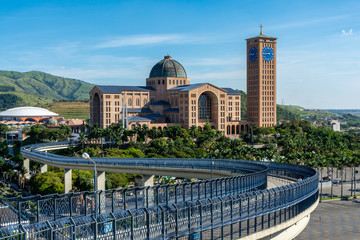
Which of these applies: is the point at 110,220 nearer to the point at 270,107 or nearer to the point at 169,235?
the point at 169,235

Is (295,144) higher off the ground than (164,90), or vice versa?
(164,90)

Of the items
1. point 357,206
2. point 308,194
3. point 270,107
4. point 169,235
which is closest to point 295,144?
point 357,206

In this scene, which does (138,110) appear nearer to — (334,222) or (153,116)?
(153,116)

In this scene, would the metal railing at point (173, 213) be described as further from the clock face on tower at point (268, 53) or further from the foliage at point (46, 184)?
the clock face on tower at point (268, 53)

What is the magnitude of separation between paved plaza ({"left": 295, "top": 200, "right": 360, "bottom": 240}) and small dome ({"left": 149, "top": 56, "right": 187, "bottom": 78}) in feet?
286

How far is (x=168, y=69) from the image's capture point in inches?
6255

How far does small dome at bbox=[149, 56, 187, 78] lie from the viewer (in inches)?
6255

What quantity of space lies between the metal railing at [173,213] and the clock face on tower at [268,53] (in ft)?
410

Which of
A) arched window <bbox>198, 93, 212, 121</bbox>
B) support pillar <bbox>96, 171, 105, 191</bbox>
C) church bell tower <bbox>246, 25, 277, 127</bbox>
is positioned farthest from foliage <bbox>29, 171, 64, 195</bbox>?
church bell tower <bbox>246, 25, 277, 127</bbox>

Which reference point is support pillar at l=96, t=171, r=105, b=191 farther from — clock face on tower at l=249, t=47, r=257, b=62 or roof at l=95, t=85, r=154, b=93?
clock face on tower at l=249, t=47, r=257, b=62

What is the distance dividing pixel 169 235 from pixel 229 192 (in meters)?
14.3

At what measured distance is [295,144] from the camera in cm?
11912

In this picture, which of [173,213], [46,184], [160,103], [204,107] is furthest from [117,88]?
[173,213]

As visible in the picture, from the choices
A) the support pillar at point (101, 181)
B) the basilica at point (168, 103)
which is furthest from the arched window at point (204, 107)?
the support pillar at point (101, 181)
